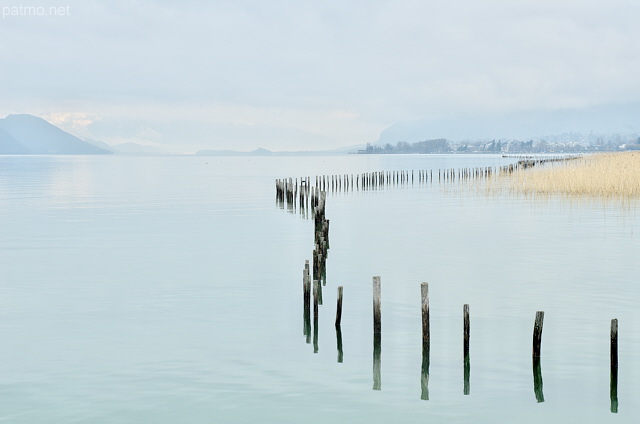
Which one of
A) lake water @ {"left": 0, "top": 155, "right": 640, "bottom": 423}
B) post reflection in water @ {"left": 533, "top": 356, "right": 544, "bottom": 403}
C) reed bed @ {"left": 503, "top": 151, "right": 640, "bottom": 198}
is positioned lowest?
lake water @ {"left": 0, "top": 155, "right": 640, "bottom": 423}

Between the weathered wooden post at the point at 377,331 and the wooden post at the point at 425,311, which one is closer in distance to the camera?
the wooden post at the point at 425,311

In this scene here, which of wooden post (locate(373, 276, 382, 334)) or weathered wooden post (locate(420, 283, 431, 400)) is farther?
wooden post (locate(373, 276, 382, 334))

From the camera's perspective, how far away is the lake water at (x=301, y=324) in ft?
36.3

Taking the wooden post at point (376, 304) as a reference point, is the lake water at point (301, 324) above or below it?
below

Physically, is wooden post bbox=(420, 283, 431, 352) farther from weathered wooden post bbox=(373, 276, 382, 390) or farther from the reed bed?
the reed bed

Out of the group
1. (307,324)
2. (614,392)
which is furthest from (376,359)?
(614,392)

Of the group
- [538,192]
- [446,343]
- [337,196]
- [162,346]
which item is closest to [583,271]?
[446,343]

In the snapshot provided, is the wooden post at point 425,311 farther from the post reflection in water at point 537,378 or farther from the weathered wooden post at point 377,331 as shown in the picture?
the post reflection in water at point 537,378

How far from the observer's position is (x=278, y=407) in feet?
36.0

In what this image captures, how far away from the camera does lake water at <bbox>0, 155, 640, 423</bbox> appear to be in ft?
36.3

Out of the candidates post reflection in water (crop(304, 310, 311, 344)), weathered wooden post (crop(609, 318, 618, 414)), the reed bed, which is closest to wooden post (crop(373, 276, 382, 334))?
post reflection in water (crop(304, 310, 311, 344))

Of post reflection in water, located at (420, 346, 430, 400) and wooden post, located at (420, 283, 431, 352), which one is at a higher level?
wooden post, located at (420, 283, 431, 352)

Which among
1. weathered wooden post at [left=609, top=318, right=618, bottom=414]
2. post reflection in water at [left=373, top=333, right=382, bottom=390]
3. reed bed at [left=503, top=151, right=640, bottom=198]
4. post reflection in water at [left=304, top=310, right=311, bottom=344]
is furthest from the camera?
reed bed at [left=503, top=151, right=640, bottom=198]

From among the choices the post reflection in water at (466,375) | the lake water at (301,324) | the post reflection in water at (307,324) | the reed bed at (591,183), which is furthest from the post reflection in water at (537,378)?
the reed bed at (591,183)
